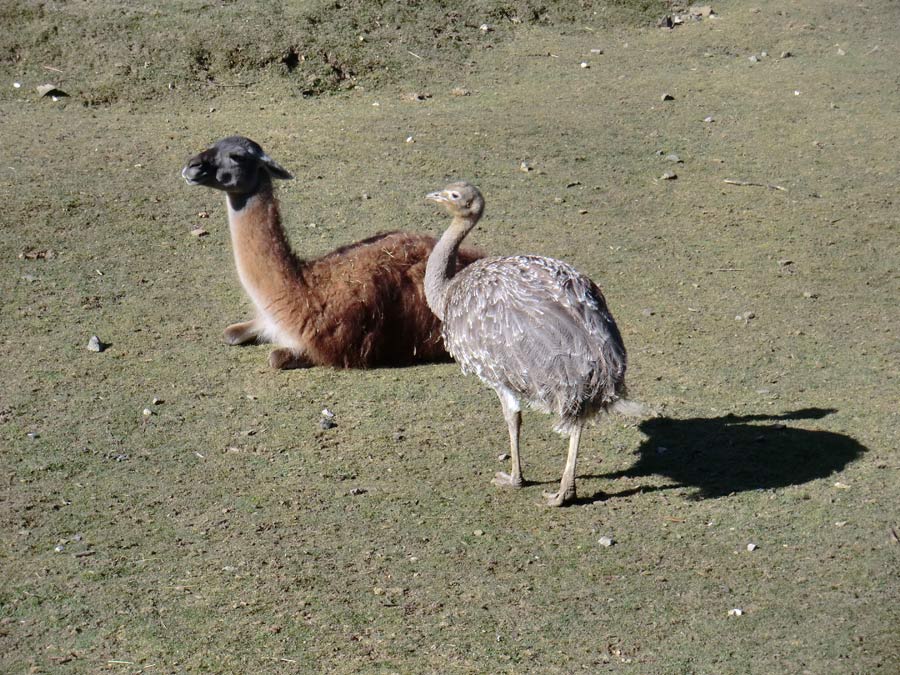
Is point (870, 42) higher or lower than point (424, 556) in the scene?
higher

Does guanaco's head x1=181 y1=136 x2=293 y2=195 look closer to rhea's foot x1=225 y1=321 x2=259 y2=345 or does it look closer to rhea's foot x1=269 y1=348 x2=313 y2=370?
rhea's foot x1=225 y1=321 x2=259 y2=345

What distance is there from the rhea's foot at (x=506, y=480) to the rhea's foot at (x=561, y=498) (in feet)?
0.52

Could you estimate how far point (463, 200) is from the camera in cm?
588

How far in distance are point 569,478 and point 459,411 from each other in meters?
1.14

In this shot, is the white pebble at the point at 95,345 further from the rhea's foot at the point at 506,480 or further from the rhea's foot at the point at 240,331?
the rhea's foot at the point at 506,480

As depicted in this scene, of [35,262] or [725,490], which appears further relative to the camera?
[35,262]

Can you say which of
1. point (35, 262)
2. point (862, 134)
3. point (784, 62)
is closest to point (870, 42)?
point (784, 62)

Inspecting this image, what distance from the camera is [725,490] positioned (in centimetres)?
546

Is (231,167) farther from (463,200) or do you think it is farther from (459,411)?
(459,411)

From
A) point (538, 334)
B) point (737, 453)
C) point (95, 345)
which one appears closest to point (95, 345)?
point (95, 345)

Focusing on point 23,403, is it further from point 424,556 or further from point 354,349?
point 424,556

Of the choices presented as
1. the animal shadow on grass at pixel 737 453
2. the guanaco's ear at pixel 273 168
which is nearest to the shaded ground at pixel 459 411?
the animal shadow on grass at pixel 737 453

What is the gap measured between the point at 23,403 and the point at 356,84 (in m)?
5.79

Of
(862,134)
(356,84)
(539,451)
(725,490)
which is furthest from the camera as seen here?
(356,84)
